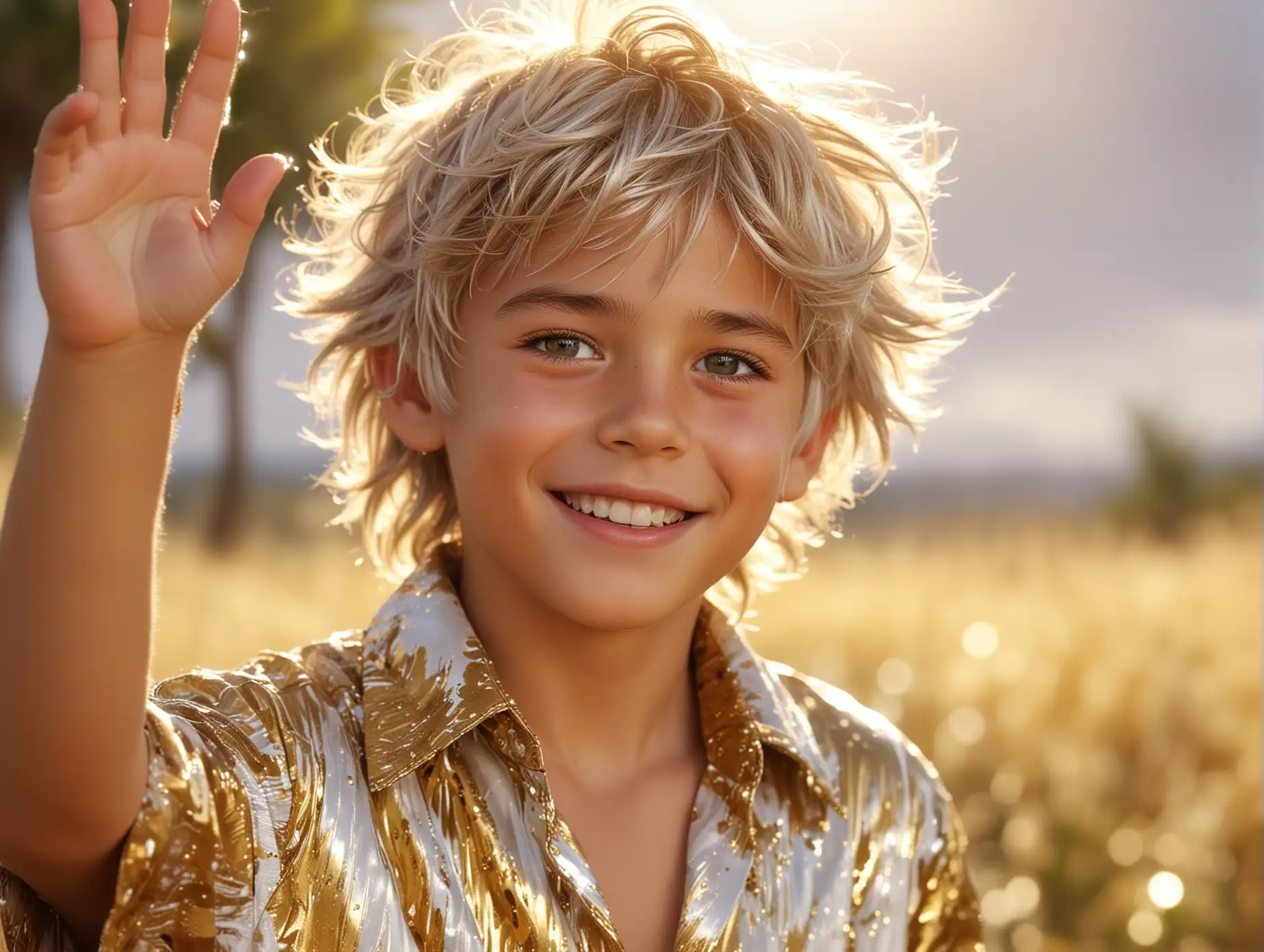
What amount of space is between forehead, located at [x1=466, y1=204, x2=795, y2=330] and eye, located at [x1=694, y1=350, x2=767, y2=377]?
70mm

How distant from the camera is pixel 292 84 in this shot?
7.94 m

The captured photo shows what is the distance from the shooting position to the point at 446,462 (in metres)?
2.26

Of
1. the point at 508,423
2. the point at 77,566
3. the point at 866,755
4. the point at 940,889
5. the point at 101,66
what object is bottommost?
the point at 940,889

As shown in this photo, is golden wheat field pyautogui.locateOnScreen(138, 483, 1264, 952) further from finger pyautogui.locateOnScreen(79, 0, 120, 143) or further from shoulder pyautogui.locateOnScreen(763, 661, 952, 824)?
finger pyautogui.locateOnScreen(79, 0, 120, 143)

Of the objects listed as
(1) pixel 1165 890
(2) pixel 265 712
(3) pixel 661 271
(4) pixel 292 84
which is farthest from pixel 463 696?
(4) pixel 292 84

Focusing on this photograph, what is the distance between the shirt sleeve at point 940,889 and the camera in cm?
209

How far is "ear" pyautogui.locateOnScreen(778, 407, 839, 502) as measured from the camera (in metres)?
2.18

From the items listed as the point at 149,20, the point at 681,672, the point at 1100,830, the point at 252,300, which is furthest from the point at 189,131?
the point at 252,300

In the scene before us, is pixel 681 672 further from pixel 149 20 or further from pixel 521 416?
pixel 149 20

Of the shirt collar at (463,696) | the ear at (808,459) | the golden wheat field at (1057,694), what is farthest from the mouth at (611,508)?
the golden wheat field at (1057,694)

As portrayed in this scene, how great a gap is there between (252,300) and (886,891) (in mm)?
6504

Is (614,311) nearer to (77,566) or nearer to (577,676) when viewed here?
(577,676)

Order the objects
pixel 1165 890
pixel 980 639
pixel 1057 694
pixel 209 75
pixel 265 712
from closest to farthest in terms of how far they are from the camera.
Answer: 1. pixel 209 75
2. pixel 265 712
3. pixel 1165 890
4. pixel 1057 694
5. pixel 980 639

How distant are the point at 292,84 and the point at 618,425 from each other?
22.4 feet
